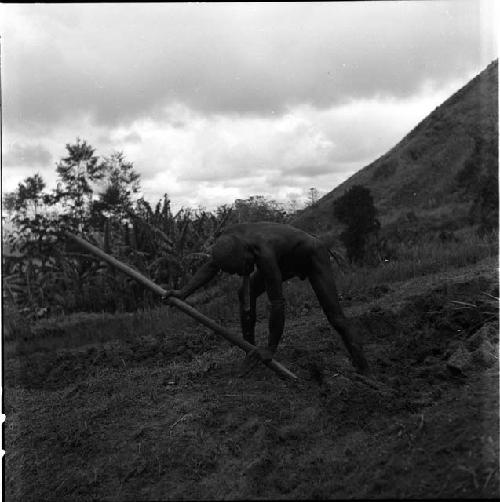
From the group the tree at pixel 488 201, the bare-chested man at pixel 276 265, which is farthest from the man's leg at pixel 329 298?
the tree at pixel 488 201

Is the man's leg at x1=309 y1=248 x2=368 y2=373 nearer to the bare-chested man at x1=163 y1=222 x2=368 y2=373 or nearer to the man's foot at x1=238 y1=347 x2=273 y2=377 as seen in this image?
the bare-chested man at x1=163 y1=222 x2=368 y2=373

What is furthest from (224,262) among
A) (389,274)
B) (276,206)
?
(276,206)

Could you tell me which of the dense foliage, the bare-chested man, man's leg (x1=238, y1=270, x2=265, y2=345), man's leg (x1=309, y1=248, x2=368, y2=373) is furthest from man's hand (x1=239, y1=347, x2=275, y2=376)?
the dense foliage

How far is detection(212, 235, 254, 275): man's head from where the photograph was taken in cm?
424

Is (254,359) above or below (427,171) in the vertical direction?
below

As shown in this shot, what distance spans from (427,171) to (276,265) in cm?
Answer: 2163

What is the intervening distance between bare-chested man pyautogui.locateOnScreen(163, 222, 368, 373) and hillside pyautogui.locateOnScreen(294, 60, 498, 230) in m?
14.5

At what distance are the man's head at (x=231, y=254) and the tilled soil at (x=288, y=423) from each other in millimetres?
993

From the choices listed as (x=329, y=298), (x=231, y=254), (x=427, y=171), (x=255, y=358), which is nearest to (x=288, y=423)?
(x=255, y=358)

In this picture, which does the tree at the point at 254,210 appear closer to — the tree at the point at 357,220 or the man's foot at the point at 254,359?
the tree at the point at 357,220

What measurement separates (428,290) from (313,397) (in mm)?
3424

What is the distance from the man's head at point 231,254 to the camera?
4.24 metres

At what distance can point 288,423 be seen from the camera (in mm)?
3822

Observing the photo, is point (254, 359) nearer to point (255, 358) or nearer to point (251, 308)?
point (255, 358)
